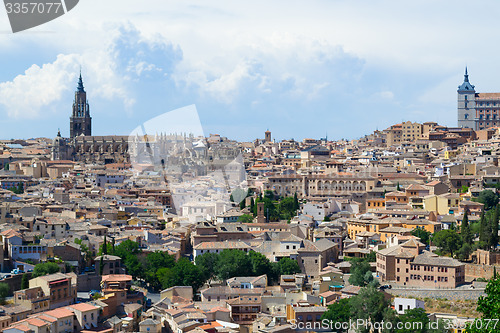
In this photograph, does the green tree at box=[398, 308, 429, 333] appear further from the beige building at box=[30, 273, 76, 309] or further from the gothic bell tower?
the gothic bell tower

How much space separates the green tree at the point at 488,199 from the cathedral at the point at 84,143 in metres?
38.8

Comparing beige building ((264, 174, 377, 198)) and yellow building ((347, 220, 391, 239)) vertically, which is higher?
beige building ((264, 174, 377, 198))

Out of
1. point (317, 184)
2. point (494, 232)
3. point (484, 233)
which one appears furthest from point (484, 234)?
point (317, 184)

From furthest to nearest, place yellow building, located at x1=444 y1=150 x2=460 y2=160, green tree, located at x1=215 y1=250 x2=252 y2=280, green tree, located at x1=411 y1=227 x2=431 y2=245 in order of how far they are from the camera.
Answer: yellow building, located at x1=444 y1=150 x2=460 y2=160, green tree, located at x1=411 y1=227 x2=431 y2=245, green tree, located at x1=215 y1=250 x2=252 y2=280

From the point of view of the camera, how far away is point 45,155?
228ft

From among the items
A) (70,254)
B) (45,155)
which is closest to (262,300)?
(70,254)

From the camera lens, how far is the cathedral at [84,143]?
226 feet

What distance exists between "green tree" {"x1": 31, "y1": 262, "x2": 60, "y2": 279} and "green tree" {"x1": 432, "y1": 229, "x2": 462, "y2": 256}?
1156cm

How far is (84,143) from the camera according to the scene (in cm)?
7269

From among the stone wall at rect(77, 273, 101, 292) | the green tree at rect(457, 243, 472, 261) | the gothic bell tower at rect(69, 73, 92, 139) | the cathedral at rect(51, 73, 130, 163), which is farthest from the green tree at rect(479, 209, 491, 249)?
the gothic bell tower at rect(69, 73, 92, 139)

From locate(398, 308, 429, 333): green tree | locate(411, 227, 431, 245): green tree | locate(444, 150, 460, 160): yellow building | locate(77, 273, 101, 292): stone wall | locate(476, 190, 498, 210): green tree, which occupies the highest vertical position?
locate(444, 150, 460, 160): yellow building

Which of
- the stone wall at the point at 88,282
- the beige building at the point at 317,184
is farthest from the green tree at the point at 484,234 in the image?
the beige building at the point at 317,184

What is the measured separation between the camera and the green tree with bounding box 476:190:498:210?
104 feet

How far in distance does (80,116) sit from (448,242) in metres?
58.2
